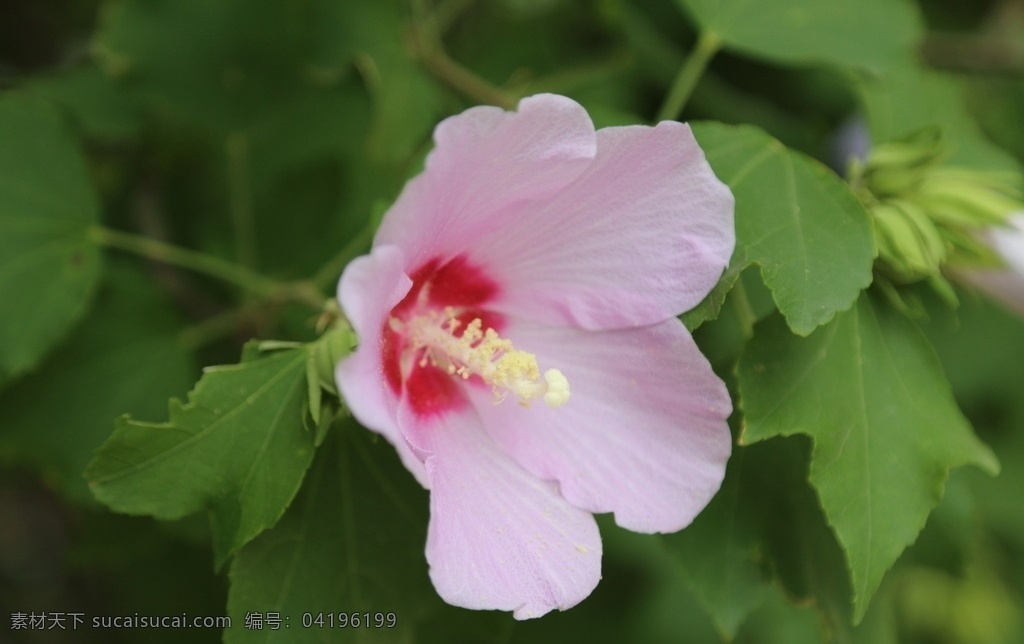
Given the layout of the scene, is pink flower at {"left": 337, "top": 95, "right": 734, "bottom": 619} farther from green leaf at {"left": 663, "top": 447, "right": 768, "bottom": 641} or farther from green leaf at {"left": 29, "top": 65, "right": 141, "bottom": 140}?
green leaf at {"left": 29, "top": 65, "right": 141, "bottom": 140}

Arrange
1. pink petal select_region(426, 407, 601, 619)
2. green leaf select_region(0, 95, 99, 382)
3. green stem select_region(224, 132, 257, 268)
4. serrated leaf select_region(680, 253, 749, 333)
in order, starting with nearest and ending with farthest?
pink petal select_region(426, 407, 601, 619) < serrated leaf select_region(680, 253, 749, 333) < green leaf select_region(0, 95, 99, 382) < green stem select_region(224, 132, 257, 268)

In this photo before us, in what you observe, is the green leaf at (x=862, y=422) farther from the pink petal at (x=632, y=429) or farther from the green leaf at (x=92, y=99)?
the green leaf at (x=92, y=99)

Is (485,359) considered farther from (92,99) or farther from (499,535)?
(92,99)

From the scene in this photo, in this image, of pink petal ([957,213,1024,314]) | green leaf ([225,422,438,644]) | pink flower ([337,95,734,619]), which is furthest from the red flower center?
pink petal ([957,213,1024,314])

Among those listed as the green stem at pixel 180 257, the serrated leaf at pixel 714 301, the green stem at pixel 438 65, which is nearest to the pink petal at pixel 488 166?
the serrated leaf at pixel 714 301

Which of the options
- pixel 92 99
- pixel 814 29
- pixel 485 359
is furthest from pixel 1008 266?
pixel 92 99

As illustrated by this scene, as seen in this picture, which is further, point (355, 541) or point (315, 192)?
point (315, 192)
